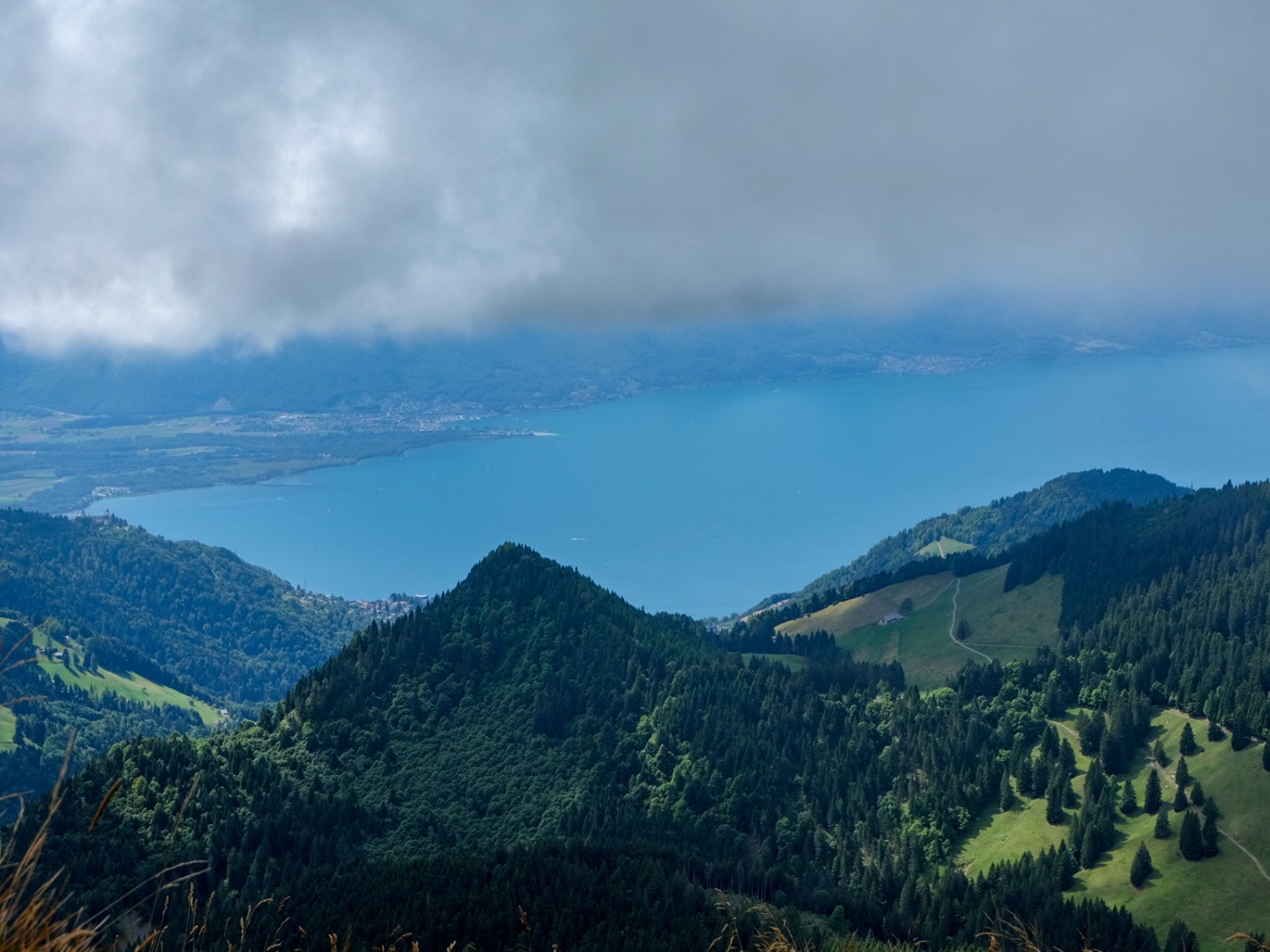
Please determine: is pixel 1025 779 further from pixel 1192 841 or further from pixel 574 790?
pixel 574 790

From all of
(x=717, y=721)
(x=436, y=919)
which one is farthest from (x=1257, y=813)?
(x=436, y=919)

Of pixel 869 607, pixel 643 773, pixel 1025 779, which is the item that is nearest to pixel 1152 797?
pixel 1025 779

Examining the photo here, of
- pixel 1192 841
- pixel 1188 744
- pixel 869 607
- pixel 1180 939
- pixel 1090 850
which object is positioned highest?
pixel 869 607

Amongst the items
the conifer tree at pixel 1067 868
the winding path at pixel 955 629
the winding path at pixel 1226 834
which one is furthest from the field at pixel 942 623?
the conifer tree at pixel 1067 868

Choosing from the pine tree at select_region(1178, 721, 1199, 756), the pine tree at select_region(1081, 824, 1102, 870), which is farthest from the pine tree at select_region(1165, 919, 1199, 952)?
the pine tree at select_region(1178, 721, 1199, 756)

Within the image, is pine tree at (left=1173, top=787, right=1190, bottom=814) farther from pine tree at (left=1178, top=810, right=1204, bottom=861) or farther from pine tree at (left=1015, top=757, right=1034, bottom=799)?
pine tree at (left=1015, top=757, right=1034, bottom=799)
